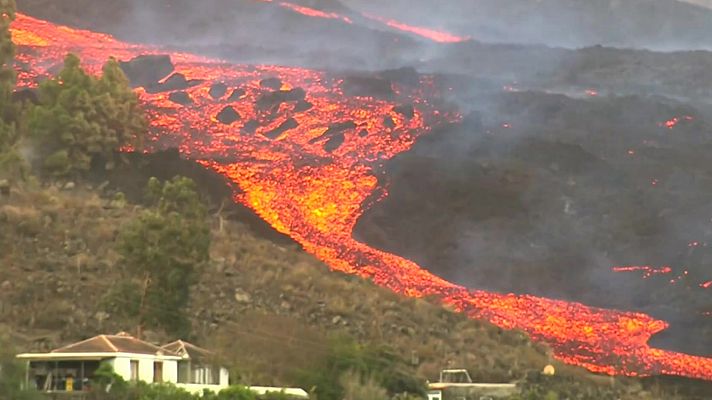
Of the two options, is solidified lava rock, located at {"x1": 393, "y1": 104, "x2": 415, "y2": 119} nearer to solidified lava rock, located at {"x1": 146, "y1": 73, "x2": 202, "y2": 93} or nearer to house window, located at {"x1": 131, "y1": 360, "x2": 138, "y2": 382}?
solidified lava rock, located at {"x1": 146, "y1": 73, "x2": 202, "y2": 93}

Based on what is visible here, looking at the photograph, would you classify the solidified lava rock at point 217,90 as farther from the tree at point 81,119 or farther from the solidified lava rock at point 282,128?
the tree at point 81,119

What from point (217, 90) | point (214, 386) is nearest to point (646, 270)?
→ point (217, 90)

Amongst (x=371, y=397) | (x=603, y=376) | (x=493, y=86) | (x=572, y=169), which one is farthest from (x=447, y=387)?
(x=493, y=86)

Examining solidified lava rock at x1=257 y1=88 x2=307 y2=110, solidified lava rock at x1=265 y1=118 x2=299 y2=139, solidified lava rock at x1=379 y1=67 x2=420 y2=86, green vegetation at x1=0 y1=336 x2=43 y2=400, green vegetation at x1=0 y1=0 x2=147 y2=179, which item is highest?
solidified lava rock at x1=379 y1=67 x2=420 y2=86

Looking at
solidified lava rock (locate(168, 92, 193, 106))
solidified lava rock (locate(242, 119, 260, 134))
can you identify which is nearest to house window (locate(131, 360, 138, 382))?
solidified lava rock (locate(242, 119, 260, 134))

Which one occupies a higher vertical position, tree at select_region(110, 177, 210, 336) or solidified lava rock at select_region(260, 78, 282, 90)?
solidified lava rock at select_region(260, 78, 282, 90)

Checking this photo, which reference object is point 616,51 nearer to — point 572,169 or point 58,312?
point 572,169

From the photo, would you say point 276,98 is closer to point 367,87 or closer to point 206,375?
point 367,87
